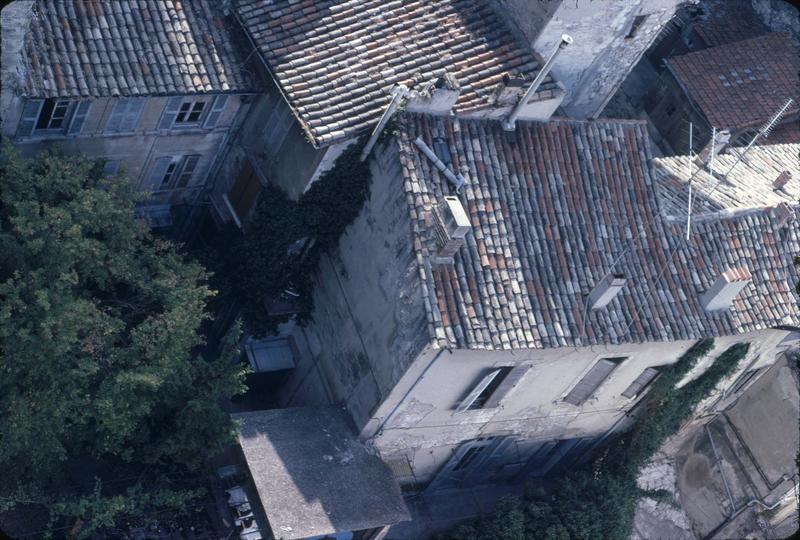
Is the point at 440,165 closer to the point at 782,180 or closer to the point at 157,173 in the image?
the point at 157,173

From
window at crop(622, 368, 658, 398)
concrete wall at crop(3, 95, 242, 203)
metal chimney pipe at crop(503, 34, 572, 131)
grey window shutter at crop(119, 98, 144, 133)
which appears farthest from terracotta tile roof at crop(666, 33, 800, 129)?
grey window shutter at crop(119, 98, 144, 133)

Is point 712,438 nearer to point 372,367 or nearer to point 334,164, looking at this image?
point 372,367

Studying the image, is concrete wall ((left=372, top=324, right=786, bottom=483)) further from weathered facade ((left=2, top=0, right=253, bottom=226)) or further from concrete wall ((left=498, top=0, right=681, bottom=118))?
weathered facade ((left=2, top=0, right=253, bottom=226))

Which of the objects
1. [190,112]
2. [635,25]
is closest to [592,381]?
[635,25]

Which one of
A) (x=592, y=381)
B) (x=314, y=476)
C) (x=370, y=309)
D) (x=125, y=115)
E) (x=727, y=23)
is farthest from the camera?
(x=727, y=23)

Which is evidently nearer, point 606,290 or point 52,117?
point 606,290

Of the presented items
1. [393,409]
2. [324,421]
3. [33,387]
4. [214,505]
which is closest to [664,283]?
[393,409]

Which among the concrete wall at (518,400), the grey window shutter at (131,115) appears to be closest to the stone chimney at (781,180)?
the concrete wall at (518,400)

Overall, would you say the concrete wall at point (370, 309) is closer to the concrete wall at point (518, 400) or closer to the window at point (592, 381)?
the concrete wall at point (518, 400)
